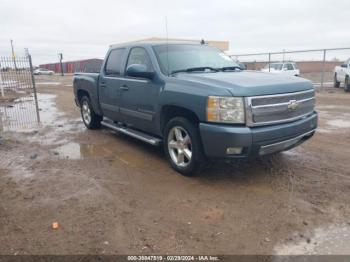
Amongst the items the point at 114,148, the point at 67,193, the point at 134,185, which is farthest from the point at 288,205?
the point at 114,148

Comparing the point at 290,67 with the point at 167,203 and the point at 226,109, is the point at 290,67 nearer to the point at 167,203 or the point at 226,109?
A: the point at 226,109

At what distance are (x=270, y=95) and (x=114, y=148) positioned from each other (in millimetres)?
3411

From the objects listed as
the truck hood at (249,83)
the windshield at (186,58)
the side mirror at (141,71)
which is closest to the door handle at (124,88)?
the side mirror at (141,71)

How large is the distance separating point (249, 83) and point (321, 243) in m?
2.04

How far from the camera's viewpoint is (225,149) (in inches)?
161

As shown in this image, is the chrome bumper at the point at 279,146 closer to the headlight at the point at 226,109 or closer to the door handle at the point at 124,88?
the headlight at the point at 226,109

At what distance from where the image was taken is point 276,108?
426 centimetres

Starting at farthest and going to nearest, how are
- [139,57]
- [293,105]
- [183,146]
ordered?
[139,57] → [183,146] → [293,105]

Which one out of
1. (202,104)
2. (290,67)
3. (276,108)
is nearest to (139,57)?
(202,104)

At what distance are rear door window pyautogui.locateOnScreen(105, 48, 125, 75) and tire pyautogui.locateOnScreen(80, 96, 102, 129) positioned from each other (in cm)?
144

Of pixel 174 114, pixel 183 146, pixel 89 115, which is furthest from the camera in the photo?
pixel 89 115

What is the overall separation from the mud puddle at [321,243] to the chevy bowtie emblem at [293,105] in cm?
165

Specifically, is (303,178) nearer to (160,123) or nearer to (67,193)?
(160,123)

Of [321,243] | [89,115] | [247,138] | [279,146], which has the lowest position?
[321,243]
